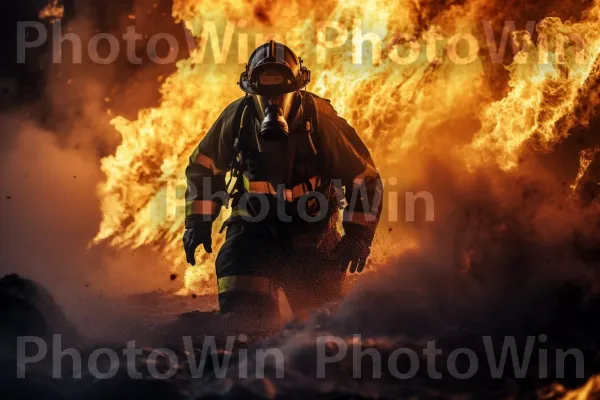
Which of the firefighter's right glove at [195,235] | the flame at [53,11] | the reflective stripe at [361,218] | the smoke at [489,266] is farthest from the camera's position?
the flame at [53,11]

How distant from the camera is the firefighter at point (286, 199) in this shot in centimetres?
713

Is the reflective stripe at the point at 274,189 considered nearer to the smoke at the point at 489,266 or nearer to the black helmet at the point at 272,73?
the black helmet at the point at 272,73

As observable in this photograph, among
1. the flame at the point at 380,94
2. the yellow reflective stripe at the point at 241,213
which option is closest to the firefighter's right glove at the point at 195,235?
the yellow reflective stripe at the point at 241,213

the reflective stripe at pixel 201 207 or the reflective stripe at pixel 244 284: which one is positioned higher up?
the reflective stripe at pixel 201 207

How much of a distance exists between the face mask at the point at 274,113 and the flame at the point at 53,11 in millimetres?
5498

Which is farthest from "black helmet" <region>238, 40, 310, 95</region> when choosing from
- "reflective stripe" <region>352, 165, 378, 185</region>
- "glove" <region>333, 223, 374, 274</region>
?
"glove" <region>333, 223, 374, 274</region>

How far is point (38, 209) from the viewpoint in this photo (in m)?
11.3

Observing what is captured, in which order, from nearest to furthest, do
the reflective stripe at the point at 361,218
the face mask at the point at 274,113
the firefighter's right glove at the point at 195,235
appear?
the face mask at the point at 274,113 → the reflective stripe at the point at 361,218 → the firefighter's right glove at the point at 195,235

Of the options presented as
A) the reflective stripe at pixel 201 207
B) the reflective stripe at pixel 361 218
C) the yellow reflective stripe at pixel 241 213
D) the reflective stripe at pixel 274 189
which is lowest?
the reflective stripe at pixel 361 218

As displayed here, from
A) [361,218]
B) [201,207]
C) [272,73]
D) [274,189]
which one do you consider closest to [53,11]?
[201,207]

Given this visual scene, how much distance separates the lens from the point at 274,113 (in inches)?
273

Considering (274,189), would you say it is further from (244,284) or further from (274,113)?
(244,284)

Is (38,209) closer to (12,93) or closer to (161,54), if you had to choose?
(12,93)

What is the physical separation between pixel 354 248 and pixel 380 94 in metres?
3.29
